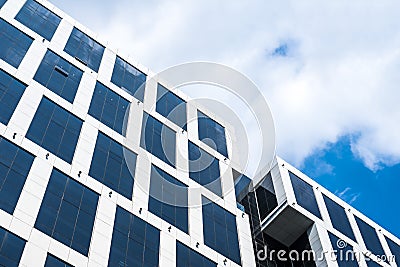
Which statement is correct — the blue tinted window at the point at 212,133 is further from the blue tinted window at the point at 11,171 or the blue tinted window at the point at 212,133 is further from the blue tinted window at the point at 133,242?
the blue tinted window at the point at 11,171

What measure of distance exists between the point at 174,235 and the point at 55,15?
22706 mm

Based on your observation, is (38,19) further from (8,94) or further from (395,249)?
(395,249)

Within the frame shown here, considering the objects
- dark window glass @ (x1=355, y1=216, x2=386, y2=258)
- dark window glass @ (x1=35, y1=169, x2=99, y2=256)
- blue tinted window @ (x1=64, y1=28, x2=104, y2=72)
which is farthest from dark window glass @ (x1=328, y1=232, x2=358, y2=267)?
blue tinted window @ (x1=64, y1=28, x2=104, y2=72)

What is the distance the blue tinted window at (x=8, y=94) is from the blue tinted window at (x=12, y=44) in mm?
1884

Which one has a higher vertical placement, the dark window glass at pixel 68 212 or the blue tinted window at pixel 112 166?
the blue tinted window at pixel 112 166

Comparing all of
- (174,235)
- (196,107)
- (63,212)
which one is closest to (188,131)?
(196,107)

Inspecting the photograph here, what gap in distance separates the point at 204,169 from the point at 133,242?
13631 millimetres

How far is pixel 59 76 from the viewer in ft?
132

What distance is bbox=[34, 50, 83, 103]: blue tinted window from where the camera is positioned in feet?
127

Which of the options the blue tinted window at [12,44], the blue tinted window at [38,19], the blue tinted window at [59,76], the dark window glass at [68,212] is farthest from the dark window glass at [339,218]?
the blue tinted window at [12,44]

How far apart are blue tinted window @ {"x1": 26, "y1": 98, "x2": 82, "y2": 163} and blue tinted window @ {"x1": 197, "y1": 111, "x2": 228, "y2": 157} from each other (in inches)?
569

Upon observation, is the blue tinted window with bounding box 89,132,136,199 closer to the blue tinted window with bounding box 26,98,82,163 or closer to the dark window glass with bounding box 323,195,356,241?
the blue tinted window with bounding box 26,98,82,163

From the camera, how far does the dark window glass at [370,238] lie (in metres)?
49.3

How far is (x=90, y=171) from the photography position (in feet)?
113
